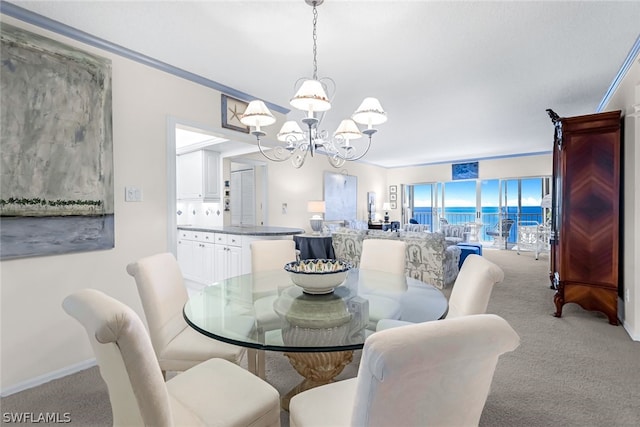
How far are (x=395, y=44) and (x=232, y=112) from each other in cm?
179

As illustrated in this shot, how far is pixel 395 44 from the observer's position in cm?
244

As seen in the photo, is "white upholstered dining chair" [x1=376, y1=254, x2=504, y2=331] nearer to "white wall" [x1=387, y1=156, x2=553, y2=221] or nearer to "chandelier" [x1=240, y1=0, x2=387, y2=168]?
"chandelier" [x1=240, y1=0, x2=387, y2=168]

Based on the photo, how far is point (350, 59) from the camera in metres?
2.68

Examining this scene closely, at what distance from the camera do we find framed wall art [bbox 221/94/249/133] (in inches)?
129

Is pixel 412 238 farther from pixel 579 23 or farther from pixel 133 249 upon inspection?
pixel 133 249

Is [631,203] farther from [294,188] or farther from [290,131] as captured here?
[294,188]

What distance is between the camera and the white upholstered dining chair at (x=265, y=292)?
4.93 feet

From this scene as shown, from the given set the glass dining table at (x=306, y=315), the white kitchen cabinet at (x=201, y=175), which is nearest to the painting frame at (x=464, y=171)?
the white kitchen cabinet at (x=201, y=175)

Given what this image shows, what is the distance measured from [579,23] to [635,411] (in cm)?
250

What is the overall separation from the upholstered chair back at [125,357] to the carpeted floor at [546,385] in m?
0.99

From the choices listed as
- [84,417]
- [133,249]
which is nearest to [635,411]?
[84,417]

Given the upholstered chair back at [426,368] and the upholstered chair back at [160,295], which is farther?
the upholstered chair back at [160,295]

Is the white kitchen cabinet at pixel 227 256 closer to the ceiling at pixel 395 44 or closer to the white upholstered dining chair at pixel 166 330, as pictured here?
the ceiling at pixel 395 44

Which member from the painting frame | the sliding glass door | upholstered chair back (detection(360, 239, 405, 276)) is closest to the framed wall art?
upholstered chair back (detection(360, 239, 405, 276))
